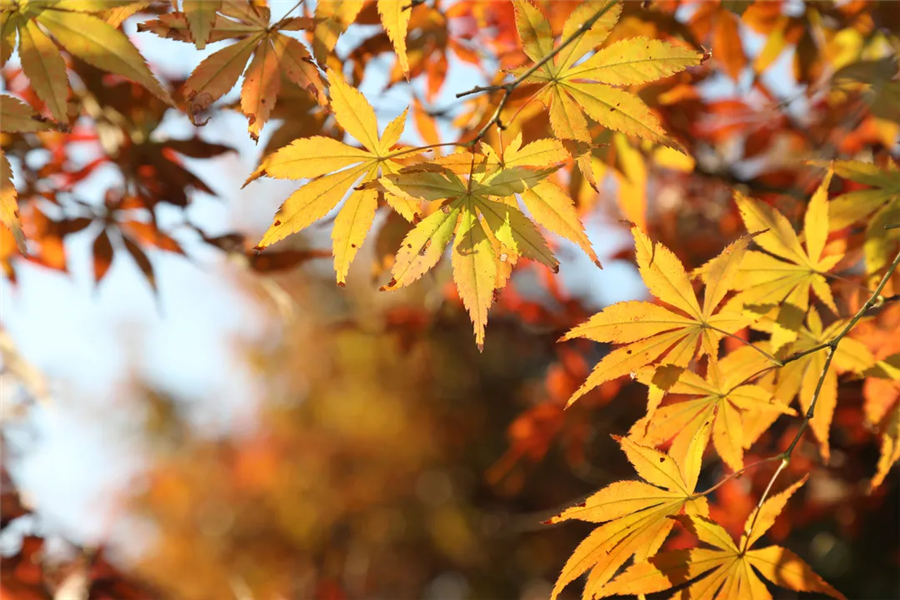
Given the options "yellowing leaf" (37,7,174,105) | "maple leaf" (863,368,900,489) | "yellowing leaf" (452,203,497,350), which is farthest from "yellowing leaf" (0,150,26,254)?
"maple leaf" (863,368,900,489)

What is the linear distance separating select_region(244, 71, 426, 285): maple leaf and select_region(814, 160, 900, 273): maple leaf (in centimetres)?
51

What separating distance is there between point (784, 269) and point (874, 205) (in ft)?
0.52

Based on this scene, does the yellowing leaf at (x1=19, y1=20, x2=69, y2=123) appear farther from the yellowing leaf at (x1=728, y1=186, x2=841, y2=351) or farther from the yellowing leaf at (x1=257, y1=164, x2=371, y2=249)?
the yellowing leaf at (x1=728, y1=186, x2=841, y2=351)

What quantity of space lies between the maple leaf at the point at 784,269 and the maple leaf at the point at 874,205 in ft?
0.28

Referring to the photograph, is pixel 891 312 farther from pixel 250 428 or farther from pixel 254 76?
pixel 250 428

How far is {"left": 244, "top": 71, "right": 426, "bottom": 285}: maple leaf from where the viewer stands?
596mm

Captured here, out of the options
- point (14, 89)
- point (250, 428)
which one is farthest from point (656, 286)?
point (250, 428)

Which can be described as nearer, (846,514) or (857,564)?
(846,514)

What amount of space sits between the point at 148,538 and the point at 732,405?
692 cm

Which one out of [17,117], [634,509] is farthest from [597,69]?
[17,117]

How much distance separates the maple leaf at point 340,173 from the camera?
0.60 m

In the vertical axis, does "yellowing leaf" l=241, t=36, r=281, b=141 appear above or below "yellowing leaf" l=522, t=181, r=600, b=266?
above

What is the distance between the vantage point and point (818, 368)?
778 millimetres

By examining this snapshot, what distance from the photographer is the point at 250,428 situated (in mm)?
6707
